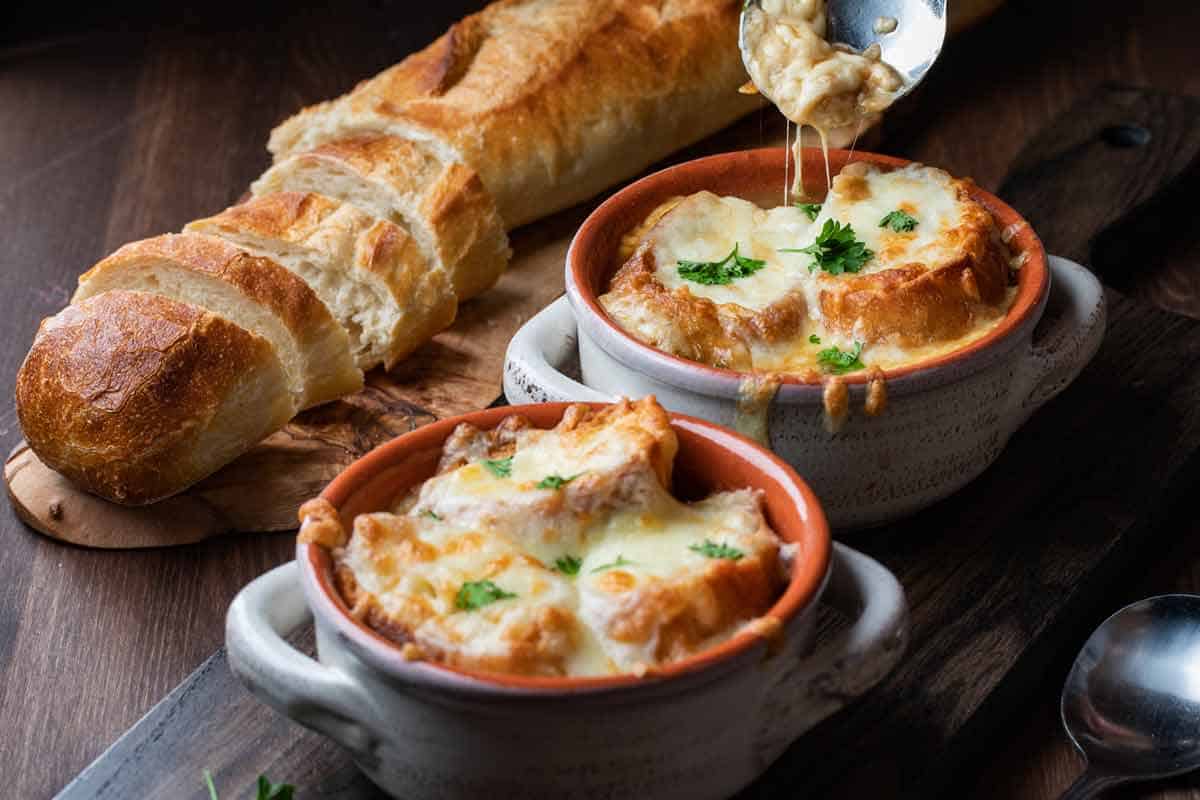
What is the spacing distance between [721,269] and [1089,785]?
3.46 ft

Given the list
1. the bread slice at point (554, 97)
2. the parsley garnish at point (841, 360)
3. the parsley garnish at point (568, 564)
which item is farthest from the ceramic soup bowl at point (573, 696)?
the bread slice at point (554, 97)

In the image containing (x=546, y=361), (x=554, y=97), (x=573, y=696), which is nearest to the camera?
(x=573, y=696)

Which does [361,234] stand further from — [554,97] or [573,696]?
[573,696]

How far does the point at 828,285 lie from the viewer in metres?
2.78

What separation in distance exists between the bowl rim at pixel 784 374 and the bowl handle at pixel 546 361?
0.08 metres

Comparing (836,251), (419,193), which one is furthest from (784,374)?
(419,193)

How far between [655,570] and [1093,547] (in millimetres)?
1046

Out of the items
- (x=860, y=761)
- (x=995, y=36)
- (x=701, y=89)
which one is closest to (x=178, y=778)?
(x=860, y=761)

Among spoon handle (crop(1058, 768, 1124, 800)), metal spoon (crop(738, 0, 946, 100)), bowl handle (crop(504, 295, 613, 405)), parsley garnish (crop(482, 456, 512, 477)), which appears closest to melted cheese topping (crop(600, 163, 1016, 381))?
bowl handle (crop(504, 295, 613, 405))

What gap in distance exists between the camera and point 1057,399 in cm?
323

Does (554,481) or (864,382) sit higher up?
(554,481)

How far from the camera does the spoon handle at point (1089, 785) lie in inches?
94.6

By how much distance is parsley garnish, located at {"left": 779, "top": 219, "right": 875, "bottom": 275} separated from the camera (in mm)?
2850

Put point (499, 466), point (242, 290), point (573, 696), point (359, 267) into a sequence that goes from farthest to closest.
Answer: point (359, 267) < point (242, 290) < point (499, 466) < point (573, 696)
